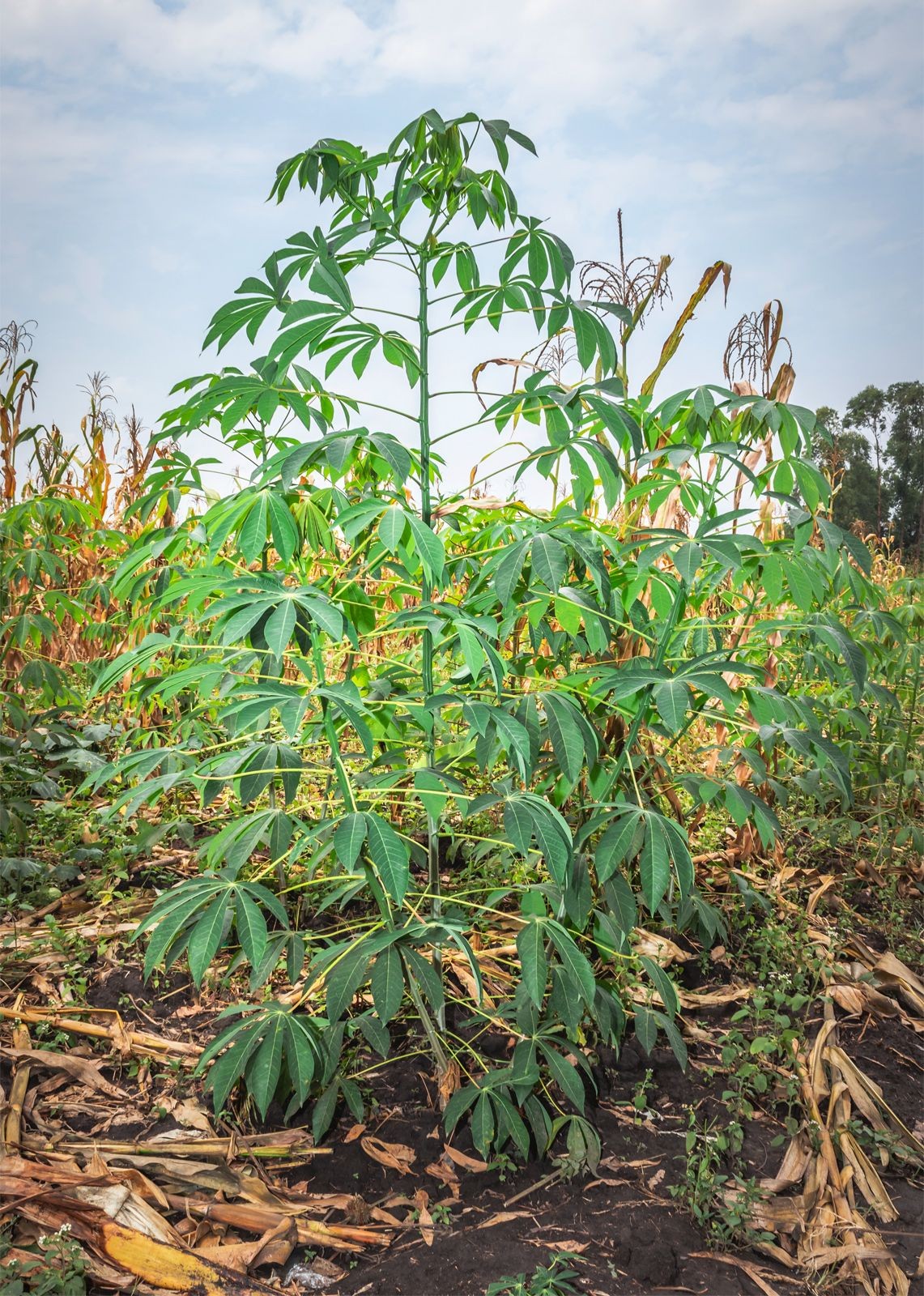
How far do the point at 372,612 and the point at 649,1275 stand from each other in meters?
1.35

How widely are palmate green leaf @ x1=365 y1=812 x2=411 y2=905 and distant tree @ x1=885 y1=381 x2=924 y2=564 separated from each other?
454 inches

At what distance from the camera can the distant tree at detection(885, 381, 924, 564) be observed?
38.7 ft

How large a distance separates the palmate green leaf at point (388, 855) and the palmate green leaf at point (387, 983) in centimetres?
21

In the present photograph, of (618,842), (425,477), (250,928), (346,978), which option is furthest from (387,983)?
(425,477)

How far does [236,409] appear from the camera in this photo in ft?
4.70

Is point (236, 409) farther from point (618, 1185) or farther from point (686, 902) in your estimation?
point (618, 1185)

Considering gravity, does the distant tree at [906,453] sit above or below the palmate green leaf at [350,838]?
above

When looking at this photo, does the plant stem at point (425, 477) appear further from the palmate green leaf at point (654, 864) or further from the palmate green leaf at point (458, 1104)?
the palmate green leaf at point (654, 864)

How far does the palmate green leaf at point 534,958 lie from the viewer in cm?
147

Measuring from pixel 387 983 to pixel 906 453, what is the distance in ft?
44.5

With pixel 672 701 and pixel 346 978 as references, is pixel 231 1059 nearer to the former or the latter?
pixel 346 978

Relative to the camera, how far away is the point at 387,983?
56.2 inches

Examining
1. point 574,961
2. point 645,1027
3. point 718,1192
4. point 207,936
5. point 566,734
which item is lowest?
point 718,1192

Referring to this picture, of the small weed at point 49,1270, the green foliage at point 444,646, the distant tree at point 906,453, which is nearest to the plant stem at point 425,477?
the green foliage at point 444,646
